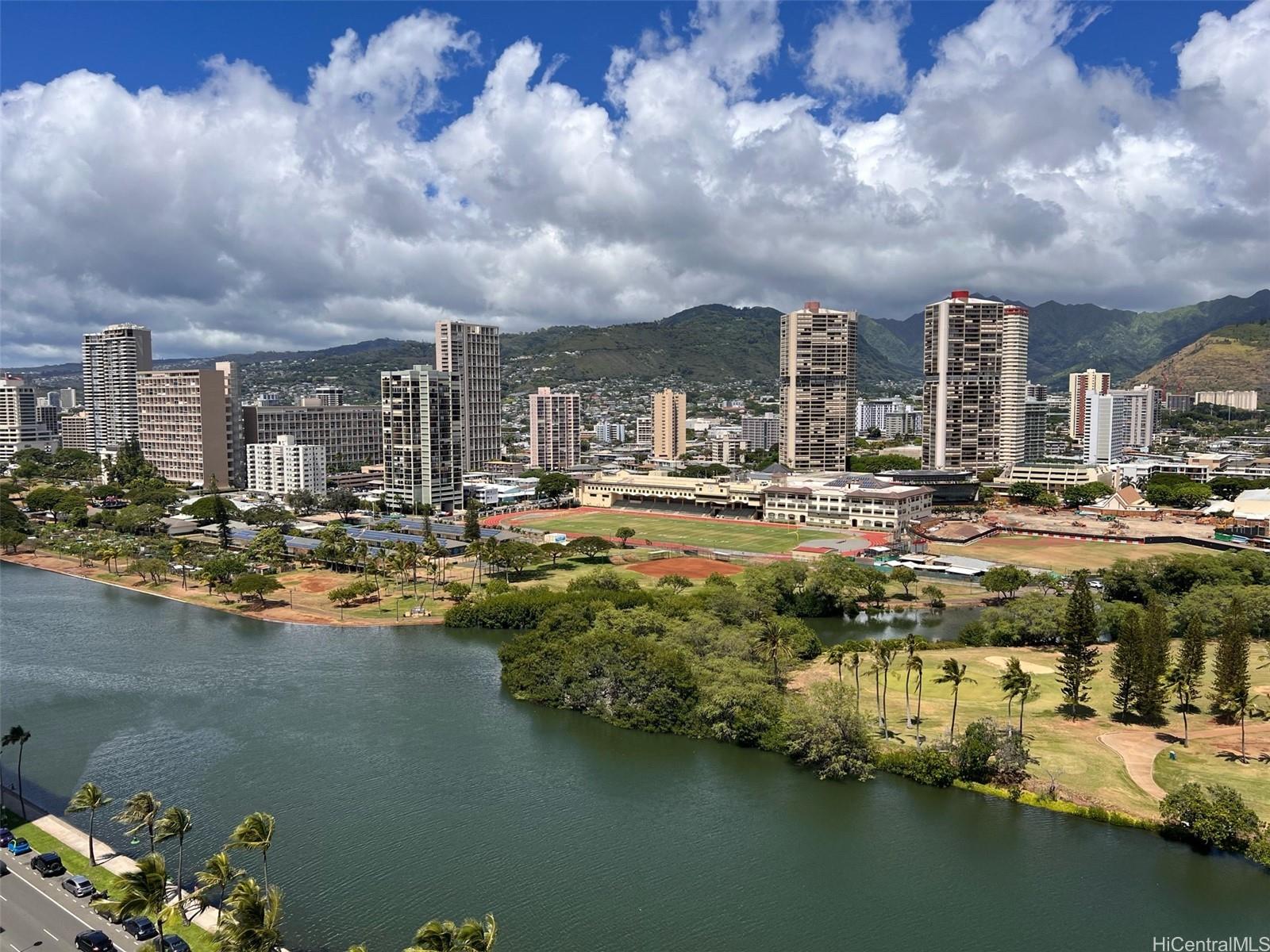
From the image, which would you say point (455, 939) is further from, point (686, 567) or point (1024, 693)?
point (686, 567)

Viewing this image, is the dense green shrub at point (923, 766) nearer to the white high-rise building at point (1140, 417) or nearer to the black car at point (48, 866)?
the black car at point (48, 866)

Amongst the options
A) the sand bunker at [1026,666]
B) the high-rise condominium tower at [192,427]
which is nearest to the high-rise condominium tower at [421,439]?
the high-rise condominium tower at [192,427]

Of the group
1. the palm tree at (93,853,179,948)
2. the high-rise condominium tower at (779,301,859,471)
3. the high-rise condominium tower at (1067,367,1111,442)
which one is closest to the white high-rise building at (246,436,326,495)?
the high-rise condominium tower at (779,301,859,471)

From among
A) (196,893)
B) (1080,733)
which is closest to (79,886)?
(196,893)

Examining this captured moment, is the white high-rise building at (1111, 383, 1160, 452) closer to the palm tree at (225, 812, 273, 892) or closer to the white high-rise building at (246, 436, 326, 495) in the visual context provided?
the white high-rise building at (246, 436, 326, 495)

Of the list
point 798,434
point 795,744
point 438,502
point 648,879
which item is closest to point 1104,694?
point 795,744
